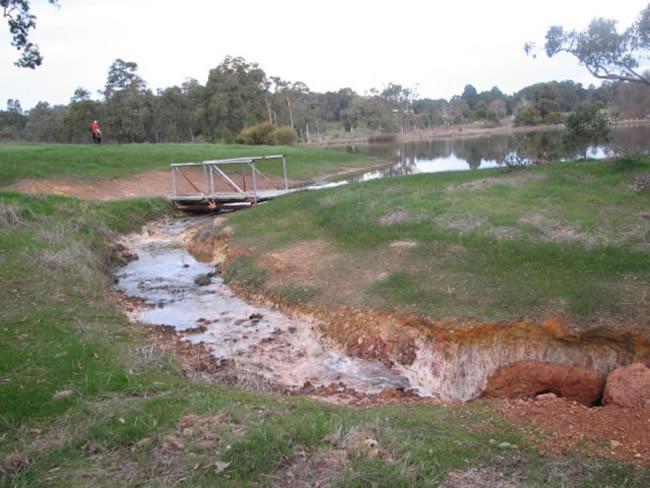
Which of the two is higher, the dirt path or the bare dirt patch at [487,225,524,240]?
the dirt path

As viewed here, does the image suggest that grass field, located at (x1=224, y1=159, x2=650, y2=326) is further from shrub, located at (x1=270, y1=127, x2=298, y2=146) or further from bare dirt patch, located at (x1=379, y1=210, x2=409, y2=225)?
shrub, located at (x1=270, y1=127, x2=298, y2=146)

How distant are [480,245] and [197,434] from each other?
8941mm

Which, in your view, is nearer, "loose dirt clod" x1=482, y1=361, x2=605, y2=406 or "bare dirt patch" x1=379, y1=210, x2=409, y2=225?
"loose dirt clod" x1=482, y1=361, x2=605, y2=406

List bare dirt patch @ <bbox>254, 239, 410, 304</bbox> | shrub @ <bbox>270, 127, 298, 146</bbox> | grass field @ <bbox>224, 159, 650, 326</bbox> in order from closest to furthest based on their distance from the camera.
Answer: grass field @ <bbox>224, 159, 650, 326</bbox>
bare dirt patch @ <bbox>254, 239, 410, 304</bbox>
shrub @ <bbox>270, 127, 298, 146</bbox>

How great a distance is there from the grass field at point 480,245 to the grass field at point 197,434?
4196 mm

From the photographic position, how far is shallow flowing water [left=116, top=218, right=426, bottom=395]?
9711 mm

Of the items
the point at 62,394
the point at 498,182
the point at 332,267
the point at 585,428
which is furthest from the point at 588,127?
the point at 62,394

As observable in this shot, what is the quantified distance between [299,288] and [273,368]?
359 cm

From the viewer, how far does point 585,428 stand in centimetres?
625

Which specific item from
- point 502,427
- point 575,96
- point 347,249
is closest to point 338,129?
point 575,96

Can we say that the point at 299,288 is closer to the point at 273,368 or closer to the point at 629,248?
the point at 273,368

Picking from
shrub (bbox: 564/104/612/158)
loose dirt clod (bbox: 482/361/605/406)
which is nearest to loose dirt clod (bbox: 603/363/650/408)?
loose dirt clod (bbox: 482/361/605/406)

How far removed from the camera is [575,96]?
11431 cm

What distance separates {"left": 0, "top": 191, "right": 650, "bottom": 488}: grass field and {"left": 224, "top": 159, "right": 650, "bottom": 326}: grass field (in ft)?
13.8
